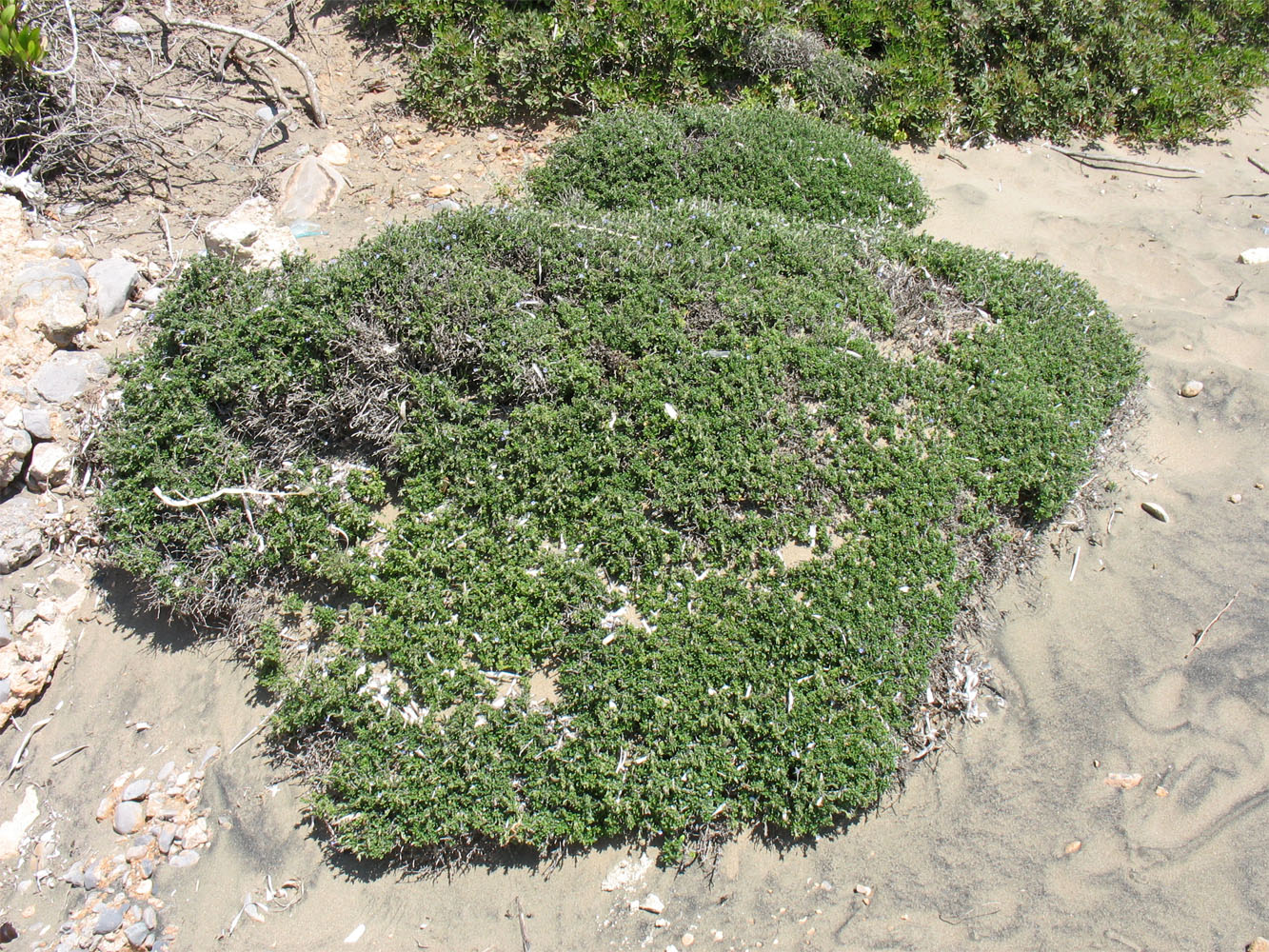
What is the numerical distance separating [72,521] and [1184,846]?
651cm

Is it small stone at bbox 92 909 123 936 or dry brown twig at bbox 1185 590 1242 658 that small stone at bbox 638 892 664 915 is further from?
dry brown twig at bbox 1185 590 1242 658

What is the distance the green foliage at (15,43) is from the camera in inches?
247

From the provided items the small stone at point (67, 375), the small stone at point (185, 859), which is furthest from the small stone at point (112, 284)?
the small stone at point (185, 859)

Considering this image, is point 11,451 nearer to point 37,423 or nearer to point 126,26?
point 37,423

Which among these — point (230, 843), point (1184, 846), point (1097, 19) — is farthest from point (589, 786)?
point (1097, 19)

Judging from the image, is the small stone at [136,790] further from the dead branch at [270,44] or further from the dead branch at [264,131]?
the dead branch at [270,44]

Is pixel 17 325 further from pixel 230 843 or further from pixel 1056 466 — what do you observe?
pixel 1056 466

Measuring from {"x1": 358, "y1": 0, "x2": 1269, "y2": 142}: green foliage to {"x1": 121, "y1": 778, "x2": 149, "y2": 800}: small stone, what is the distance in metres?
6.04

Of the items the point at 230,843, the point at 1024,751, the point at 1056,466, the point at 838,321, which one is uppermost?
the point at 838,321

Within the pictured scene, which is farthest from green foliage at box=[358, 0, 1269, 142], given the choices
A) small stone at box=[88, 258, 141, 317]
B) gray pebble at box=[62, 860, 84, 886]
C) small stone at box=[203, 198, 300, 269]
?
gray pebble at box=[62, 860, 84, 886]

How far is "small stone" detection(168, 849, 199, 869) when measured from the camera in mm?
4328

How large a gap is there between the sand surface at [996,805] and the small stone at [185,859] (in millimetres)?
63

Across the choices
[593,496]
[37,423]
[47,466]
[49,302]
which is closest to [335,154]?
[49,302]

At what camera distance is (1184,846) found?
13.4ft
